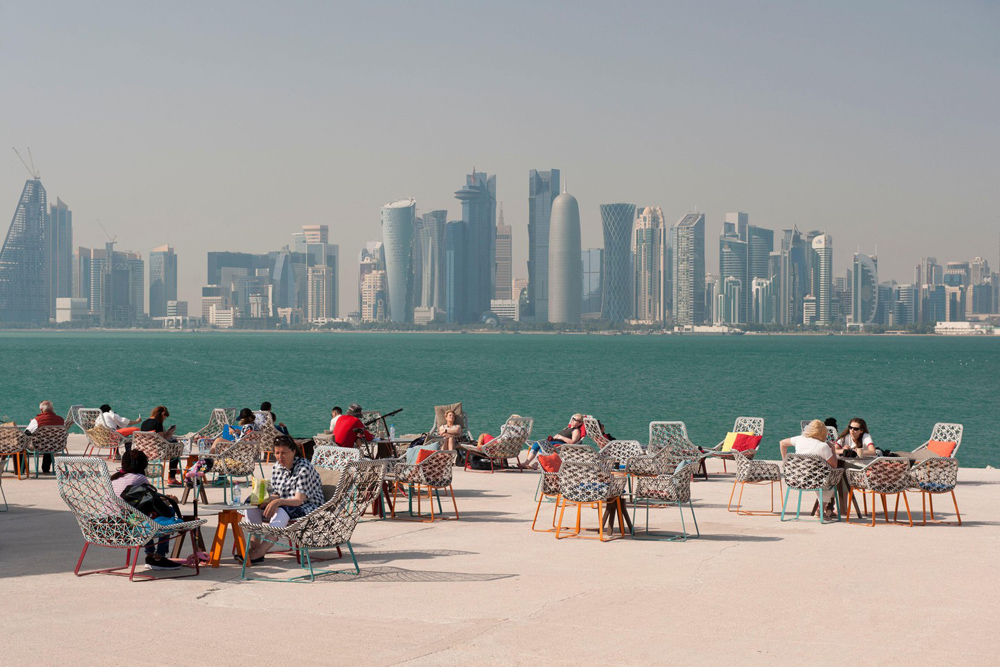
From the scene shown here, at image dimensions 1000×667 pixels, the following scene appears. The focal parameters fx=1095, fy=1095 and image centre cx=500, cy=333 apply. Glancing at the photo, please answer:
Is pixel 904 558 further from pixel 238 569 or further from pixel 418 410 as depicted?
pixel 418 410

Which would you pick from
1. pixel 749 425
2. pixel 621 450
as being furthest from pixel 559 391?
pixel 621 450

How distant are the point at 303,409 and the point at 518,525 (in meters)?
44.7

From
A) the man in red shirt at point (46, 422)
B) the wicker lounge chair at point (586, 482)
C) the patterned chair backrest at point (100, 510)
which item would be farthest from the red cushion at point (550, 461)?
the man in red shirt at point (46, 422)

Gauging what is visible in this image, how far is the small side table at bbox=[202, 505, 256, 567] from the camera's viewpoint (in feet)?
30.7

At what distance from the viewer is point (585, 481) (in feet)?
36.2

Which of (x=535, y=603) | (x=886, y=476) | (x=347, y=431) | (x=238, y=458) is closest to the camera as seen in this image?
(x=535, y=603)

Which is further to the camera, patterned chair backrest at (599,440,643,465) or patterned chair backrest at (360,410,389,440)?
patterned chair backrest at (360,410,389,440)

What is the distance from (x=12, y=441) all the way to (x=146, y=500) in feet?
Result: 27.4

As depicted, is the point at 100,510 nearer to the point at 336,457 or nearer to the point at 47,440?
the point at 336,457

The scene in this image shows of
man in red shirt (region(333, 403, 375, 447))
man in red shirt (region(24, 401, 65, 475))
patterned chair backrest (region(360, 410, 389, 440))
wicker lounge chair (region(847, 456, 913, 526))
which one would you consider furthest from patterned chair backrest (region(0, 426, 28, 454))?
wicker lounge chair (region(847, 456, 913, 526))

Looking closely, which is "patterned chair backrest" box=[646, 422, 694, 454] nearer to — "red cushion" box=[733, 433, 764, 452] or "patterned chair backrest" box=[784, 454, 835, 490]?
"red cushion" box=[733, 433, 764, 452]

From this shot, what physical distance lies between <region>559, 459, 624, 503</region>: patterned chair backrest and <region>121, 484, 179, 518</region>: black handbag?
3907mm

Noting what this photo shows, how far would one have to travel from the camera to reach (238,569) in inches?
369

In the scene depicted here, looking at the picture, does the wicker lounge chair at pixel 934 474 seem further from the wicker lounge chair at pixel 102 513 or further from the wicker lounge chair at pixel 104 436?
the wicker lounge chair at pixel 104 436
